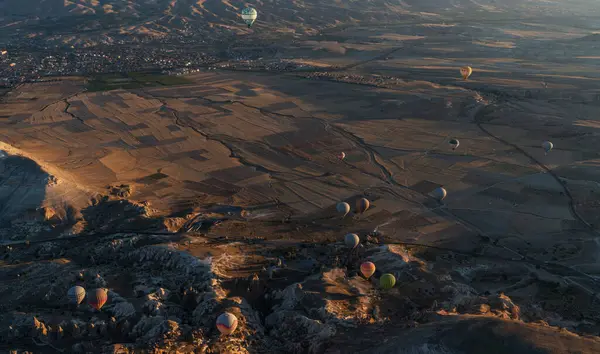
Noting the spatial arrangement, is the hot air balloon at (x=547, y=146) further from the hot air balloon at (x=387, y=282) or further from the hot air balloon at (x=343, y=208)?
the hot air balloon at (x=387, y=282)

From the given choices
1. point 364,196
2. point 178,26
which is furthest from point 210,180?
point 178,26

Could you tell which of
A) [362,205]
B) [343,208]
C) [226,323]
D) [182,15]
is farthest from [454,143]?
[182,15]

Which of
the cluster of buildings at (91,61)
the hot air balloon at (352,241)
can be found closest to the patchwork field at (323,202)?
the hot air balloon at (352,241)

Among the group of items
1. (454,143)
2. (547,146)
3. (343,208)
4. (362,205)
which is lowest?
(343,208)

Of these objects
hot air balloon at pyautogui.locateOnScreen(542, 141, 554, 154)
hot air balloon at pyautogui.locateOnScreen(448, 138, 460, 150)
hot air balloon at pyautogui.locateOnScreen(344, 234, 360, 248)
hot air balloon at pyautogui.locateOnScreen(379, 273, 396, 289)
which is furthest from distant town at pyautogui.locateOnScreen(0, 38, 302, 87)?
hot air balloon at pyautogui.locateOnScreen(379, 273, 396, 289)

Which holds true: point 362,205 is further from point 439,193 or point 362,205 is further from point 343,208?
point 439,193
